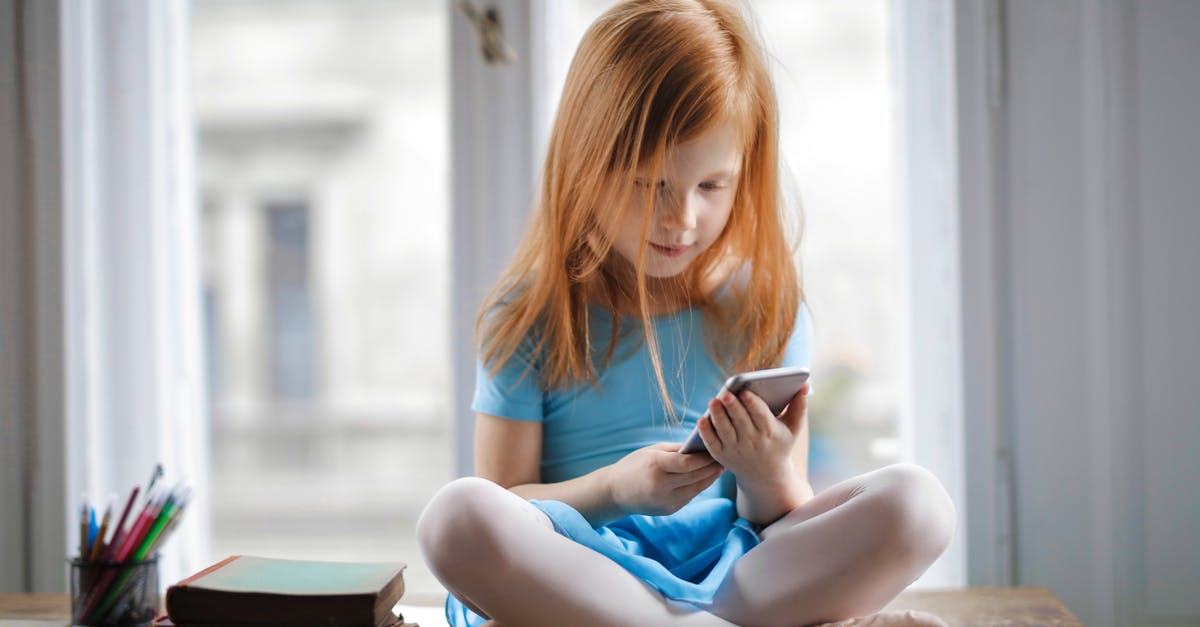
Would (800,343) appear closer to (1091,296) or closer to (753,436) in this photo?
(753,436)

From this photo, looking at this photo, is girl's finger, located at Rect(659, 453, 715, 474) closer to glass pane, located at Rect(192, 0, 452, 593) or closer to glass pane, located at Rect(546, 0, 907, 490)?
glass pane, located at Rect(546, 0, 907, 490)

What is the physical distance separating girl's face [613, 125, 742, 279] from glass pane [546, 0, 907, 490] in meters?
0.18

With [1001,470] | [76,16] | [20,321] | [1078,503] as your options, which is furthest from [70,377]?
[1078,503]

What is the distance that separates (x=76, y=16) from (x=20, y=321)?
1.46 feet

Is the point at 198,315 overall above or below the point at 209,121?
below

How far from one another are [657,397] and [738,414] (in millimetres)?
228

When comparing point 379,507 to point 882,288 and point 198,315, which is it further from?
point 198,315

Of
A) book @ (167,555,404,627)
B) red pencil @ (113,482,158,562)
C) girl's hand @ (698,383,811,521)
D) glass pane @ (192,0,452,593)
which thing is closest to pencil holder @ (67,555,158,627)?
red pencil @ (113,482,158,562)

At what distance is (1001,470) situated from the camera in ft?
4.16

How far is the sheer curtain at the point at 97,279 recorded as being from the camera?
53.4 inches

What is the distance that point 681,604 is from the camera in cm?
79

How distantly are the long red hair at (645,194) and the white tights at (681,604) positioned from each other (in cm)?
23

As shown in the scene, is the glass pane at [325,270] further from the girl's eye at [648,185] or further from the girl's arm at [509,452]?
the girl's eye at [648,185]

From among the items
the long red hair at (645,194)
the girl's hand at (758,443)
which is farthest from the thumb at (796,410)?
the long red hair at (645,194)
